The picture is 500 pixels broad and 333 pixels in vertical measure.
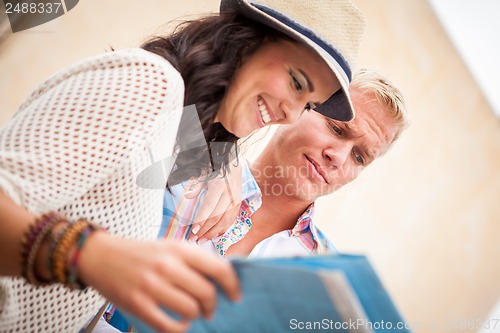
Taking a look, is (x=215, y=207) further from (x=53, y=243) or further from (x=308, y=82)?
(x=53, y=243)

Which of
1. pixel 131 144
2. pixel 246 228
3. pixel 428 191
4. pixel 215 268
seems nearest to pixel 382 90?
pixel 246 228

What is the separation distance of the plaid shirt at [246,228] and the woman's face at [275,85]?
1.10 ft

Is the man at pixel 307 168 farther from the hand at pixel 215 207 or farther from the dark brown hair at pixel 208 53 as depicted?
the dark brown hair at pixel 208 53

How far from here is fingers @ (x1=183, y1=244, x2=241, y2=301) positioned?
1.27ft

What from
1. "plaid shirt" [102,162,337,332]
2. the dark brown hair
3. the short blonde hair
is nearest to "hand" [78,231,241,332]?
the dark brown hair

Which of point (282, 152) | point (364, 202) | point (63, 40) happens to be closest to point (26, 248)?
point (282, 152)

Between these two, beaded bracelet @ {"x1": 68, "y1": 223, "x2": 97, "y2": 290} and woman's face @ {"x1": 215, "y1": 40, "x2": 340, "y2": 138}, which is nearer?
beaded bracelet @ {"x1": 68, "y1": 223, "x2": 97, "y2": 290}

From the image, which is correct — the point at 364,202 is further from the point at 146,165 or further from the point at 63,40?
the point at 146,165

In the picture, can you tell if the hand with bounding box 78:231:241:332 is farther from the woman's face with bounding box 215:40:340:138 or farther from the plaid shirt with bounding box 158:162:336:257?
the plaid shirt with bounding box 158:162:336:257

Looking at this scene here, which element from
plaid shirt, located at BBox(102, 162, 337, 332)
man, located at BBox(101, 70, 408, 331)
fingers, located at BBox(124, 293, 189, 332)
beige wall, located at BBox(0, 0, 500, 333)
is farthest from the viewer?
beige wall, located at BBox(0, 0, 500, 333)

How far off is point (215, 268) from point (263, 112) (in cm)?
56

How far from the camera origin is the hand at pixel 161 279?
377mm

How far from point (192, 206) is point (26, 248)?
2.45ft

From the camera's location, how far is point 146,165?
589 millimetres
